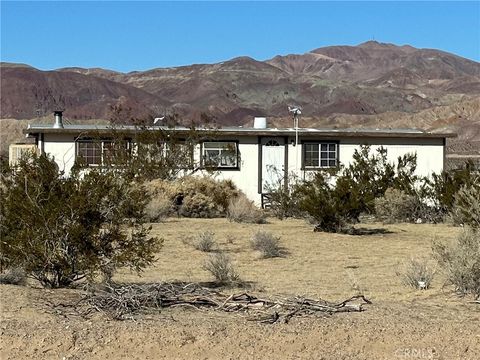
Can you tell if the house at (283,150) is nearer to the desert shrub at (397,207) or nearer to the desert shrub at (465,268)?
the desert shrub at (397,207)

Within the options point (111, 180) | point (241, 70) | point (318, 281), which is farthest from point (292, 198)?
point (241, 70)

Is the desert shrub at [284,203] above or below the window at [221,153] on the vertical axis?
below

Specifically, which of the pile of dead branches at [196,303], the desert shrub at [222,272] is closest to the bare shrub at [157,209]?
the desert shrub at [222,272]

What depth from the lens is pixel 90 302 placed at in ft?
30.0

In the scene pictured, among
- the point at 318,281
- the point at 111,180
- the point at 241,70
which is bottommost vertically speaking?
the point at 318,281

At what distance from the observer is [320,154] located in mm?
33625

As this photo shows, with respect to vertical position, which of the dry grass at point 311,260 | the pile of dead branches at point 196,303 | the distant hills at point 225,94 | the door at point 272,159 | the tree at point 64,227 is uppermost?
the distant hills at point 225,94

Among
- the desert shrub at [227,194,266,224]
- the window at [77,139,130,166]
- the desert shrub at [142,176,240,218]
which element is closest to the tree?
the desert shrub at [227,194,266,224]

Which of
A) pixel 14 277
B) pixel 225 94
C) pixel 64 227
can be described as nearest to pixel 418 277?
pixel 64 227

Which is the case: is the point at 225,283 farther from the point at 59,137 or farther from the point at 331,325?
the point at 59,137

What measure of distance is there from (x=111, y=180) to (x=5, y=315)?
3.11 meters

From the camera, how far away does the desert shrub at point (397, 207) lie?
87.5 ft

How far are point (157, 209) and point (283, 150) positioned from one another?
9.87 m

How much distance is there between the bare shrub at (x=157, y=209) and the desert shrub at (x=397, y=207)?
22.1 feet
